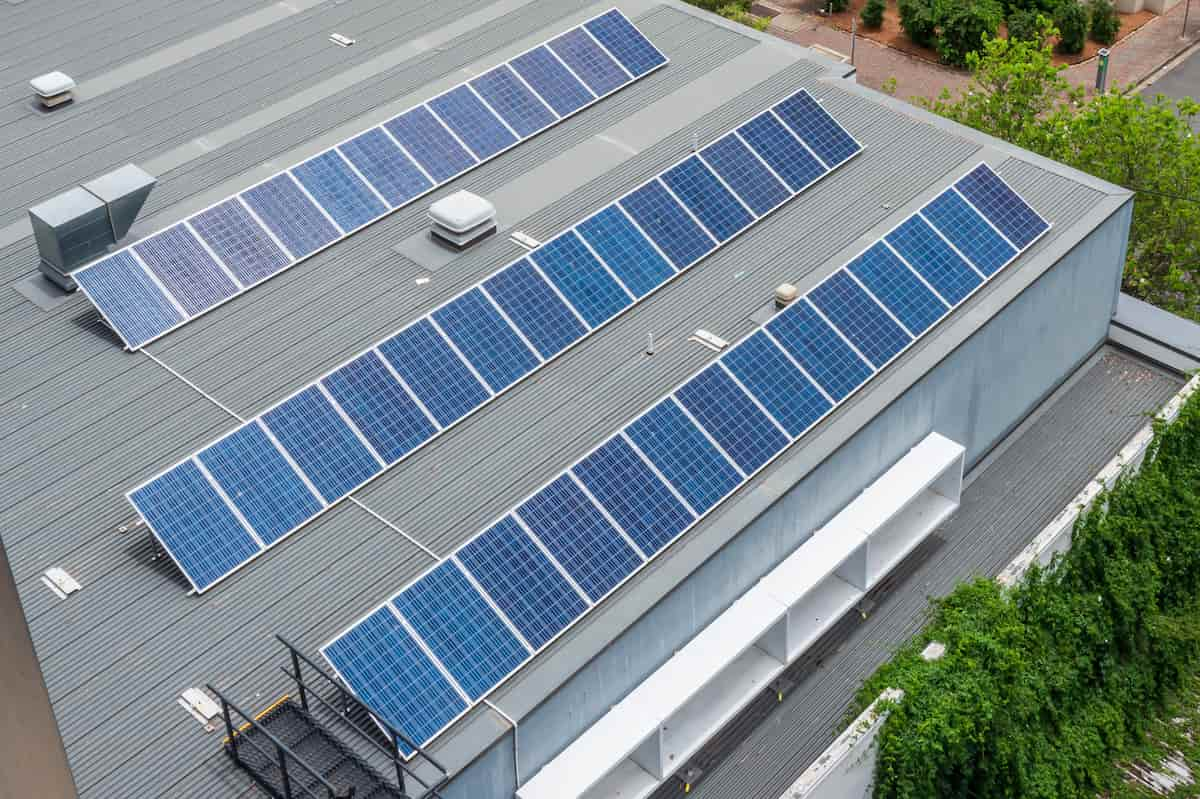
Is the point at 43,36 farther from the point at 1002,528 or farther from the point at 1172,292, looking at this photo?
the point at 1172,292

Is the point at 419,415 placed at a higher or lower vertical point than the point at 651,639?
higher

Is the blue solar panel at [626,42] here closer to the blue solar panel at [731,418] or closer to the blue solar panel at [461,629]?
the blue solar panel at [731,418]

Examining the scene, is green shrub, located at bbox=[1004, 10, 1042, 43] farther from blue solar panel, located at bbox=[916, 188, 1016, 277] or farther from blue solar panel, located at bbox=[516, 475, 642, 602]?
blue solar panel, located at bbox=[516, 475, 642, 602]

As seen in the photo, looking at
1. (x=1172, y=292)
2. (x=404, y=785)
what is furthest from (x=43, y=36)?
(x=1172, y=292)

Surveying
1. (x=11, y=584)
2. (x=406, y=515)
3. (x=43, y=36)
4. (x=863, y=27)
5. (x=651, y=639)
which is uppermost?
(x=11, y=584)

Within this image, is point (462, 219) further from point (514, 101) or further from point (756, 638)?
point (756, 638)

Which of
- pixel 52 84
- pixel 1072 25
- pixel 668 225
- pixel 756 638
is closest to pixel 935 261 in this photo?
pixel 668 225
